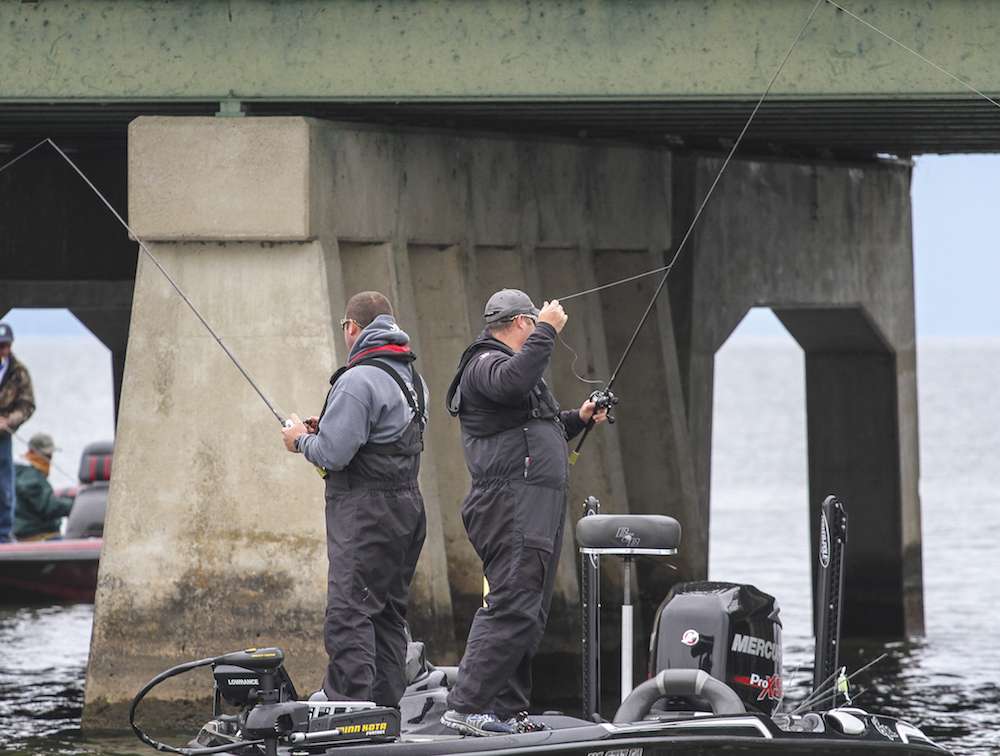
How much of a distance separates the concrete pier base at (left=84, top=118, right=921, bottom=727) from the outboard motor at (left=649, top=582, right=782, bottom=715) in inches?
138

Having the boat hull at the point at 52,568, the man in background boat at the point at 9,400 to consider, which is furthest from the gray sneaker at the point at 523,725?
the boat hull at the point at 52,568

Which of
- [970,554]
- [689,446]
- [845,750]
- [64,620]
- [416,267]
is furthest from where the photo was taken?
[970,554]

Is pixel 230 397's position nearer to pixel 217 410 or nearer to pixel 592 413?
pixel 217 410

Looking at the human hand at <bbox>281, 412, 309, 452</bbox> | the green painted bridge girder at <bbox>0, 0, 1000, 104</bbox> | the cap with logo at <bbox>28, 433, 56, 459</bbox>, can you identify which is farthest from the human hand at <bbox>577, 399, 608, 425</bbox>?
the cap with logo at <bbox>28, 433, 56, 459</bbox>

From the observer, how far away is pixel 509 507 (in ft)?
31.8

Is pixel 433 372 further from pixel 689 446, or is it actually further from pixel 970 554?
pixel 970 554

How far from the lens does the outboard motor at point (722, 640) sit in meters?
9.54


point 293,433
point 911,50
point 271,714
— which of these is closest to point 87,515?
point 911,50

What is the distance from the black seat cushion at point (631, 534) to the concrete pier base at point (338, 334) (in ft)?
11.5

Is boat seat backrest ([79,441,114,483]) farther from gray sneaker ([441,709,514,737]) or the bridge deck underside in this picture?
gray sneaker ([441,709,514,737])

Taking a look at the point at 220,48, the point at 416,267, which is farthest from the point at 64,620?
the point at 220,48

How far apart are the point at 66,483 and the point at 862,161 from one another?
105 ft

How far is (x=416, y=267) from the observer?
15000 millimetres

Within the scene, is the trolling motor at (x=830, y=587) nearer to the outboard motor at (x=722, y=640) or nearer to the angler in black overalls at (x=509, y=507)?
the outboard motor at (x=722, y=640)
